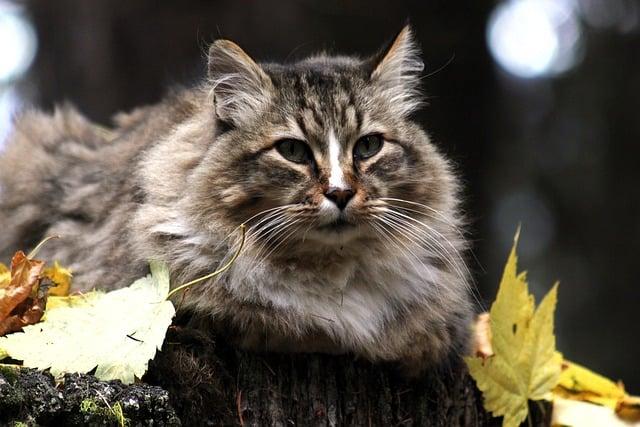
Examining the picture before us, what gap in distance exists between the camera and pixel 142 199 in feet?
9.97

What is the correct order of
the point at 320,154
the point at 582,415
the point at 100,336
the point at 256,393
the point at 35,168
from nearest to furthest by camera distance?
1. the point at 100,336
2. the point at 256,393
3. the point at 320,154
4. the point at 582,415
5. the point at 35,168

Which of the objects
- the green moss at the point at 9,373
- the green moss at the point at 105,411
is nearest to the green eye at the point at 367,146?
the green moss at the point at 105,411

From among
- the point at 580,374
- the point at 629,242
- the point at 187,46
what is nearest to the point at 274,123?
the point at 580,374

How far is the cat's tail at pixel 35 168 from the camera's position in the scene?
382 centimetres

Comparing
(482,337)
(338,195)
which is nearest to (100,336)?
(338,195)

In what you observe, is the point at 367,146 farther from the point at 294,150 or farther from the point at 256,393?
the point at 256,393

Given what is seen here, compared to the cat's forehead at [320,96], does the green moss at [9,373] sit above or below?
below

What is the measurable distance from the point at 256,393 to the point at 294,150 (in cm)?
76

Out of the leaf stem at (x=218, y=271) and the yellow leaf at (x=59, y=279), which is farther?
the yellow leaf at (x=59, y=279)

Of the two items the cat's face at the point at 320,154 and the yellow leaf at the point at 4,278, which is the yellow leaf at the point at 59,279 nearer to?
the yellow leaf at the point at 4,278

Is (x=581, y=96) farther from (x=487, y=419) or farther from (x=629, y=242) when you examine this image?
(x=487, y=419)

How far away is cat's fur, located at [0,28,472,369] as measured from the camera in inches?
103

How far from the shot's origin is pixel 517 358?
9.09 ft

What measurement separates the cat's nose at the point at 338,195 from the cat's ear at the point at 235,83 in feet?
1.47
